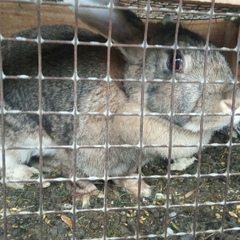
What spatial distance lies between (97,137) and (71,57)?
1.37ft

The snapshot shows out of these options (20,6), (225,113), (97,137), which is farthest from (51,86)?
(225,113)

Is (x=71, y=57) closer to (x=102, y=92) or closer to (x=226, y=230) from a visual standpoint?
(x=102, y=92)

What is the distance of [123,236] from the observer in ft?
5.82

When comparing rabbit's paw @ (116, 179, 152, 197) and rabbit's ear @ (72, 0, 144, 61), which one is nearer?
rabbit's ear @ (72, 0, 144, 61)

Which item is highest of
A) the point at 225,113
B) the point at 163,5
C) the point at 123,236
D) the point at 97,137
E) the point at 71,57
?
the point at 163,5

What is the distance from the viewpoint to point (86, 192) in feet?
6.93

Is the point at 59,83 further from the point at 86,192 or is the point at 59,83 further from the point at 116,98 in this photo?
the point at 86,192

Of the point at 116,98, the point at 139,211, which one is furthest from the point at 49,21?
the point at 139,211

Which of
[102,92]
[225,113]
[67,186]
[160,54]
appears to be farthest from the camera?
[67,186]

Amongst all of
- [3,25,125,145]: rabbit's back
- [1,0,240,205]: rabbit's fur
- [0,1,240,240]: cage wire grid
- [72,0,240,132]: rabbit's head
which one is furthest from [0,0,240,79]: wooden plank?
[72,0,240,132]: rabbit's head

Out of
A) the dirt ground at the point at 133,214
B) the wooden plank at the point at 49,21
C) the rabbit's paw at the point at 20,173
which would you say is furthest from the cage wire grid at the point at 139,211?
the wooden plank at the point at 49,21

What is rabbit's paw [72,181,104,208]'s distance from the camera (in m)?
2.08

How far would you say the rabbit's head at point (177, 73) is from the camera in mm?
1684

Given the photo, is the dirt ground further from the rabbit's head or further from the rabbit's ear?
the rabbit's ear
